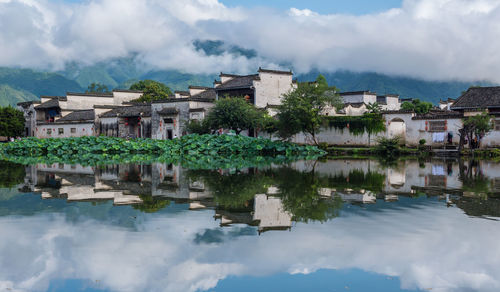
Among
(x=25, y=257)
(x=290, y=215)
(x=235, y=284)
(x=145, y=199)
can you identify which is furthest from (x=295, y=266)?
(x=145, y=199)

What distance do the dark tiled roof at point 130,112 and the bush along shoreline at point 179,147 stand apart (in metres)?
12.4

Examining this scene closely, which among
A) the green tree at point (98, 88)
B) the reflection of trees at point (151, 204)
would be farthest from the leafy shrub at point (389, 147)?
the green tree at point (98, 88)

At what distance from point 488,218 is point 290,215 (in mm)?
3514

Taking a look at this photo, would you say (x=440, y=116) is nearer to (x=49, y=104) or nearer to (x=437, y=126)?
(x=437, y=126)

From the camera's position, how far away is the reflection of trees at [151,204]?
874 cm

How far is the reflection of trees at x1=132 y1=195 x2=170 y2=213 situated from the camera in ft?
28.7

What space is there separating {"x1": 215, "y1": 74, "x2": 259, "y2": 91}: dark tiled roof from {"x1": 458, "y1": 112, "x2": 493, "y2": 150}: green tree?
17081 millimetres

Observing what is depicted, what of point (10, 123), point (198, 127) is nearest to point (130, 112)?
point (198, 127)

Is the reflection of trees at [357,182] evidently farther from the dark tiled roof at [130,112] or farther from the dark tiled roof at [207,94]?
the dark tiled roof at [130,112]

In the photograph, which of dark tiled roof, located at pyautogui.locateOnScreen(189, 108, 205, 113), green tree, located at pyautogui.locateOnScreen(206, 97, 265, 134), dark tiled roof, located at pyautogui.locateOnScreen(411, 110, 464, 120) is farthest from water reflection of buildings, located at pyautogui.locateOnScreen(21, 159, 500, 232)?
dark tiled roof, located at pyautogui.locateOnScreen(189, 108, 205, 113)

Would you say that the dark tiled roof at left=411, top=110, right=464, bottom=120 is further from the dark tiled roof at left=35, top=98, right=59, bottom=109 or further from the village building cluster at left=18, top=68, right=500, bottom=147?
the dark tiled roof at left=35, top=98, right=59, bottom=109

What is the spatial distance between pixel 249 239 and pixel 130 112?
39908 mm

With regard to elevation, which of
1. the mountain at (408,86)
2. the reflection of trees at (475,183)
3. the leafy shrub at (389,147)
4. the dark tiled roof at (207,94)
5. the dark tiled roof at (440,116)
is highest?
the mountain at (408,86)

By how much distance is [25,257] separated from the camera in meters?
5.68
